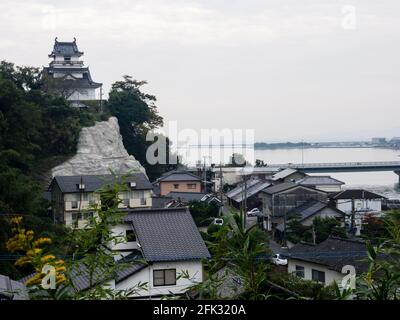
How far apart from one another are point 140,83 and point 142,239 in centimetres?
843

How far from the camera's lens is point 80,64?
14508mm

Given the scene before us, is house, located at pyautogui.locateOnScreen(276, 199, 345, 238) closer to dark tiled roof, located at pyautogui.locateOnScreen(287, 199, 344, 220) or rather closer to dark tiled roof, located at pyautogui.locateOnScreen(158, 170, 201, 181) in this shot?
dark tiled roof, located at pyautogui.locateOnScreen(287, 199, 344, 220)

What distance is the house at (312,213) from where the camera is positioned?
25.7 ft

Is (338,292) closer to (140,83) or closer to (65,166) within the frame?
(65,166)

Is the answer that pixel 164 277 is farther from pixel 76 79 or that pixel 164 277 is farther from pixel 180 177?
pixel 76 79

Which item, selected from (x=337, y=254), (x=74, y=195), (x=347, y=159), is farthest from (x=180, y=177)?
(x=347, y=159)

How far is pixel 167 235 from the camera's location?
157 inches

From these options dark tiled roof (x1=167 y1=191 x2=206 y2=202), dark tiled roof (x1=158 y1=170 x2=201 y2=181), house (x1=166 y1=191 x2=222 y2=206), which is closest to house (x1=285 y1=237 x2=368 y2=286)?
house (x1=166 y1=191 x2=222 y2=206)

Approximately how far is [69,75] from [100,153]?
3044 mm

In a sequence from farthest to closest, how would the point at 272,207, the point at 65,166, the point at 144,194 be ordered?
the point at 65,166
the point at 272,207
the point at 144,194

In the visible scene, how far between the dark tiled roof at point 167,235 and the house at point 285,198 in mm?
4716

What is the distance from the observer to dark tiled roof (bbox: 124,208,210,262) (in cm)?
372
